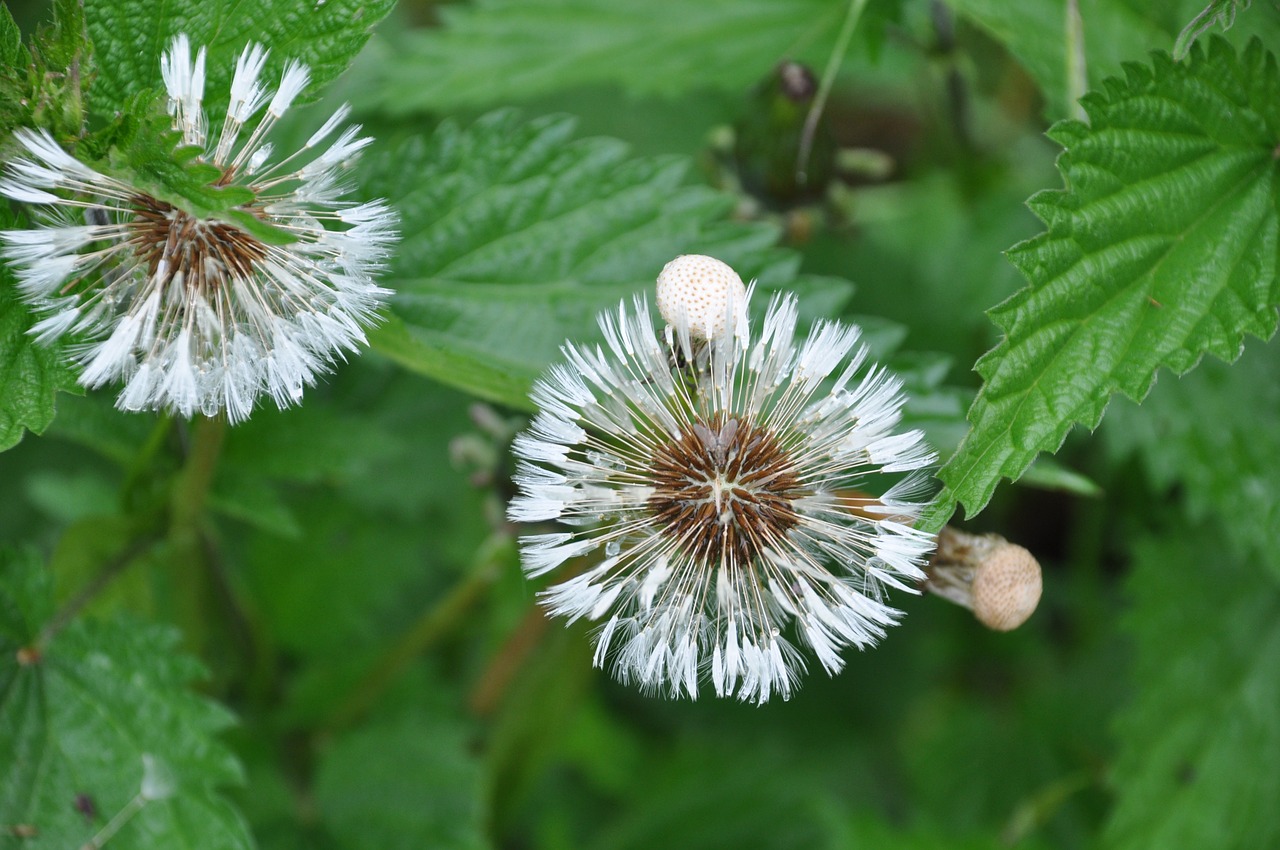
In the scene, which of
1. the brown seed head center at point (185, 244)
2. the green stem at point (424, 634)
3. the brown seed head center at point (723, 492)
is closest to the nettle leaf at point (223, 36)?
the brown seed head center at point (185, 244)

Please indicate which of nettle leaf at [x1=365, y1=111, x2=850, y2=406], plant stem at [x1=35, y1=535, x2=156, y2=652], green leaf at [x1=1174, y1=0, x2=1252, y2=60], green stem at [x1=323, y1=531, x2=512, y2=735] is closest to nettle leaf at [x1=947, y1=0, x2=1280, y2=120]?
green leaf at [x1=1174, y1=0, x2=1252, y2=60]

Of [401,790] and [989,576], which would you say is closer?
[989,576]

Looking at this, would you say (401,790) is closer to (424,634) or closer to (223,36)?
(424,634)

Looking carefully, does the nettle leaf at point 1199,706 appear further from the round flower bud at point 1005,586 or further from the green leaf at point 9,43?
the green leaf at point 9,43

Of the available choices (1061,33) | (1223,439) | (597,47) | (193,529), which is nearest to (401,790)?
(193,529)

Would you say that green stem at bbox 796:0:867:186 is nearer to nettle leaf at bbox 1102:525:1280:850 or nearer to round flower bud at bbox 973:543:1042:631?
round flower bud at bbox 973:543:1042:631

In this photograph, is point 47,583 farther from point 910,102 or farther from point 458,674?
point 910,102

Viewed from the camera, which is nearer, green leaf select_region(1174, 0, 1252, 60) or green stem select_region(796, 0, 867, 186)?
green leaf select_region(1174, 0, 1252, 60)
